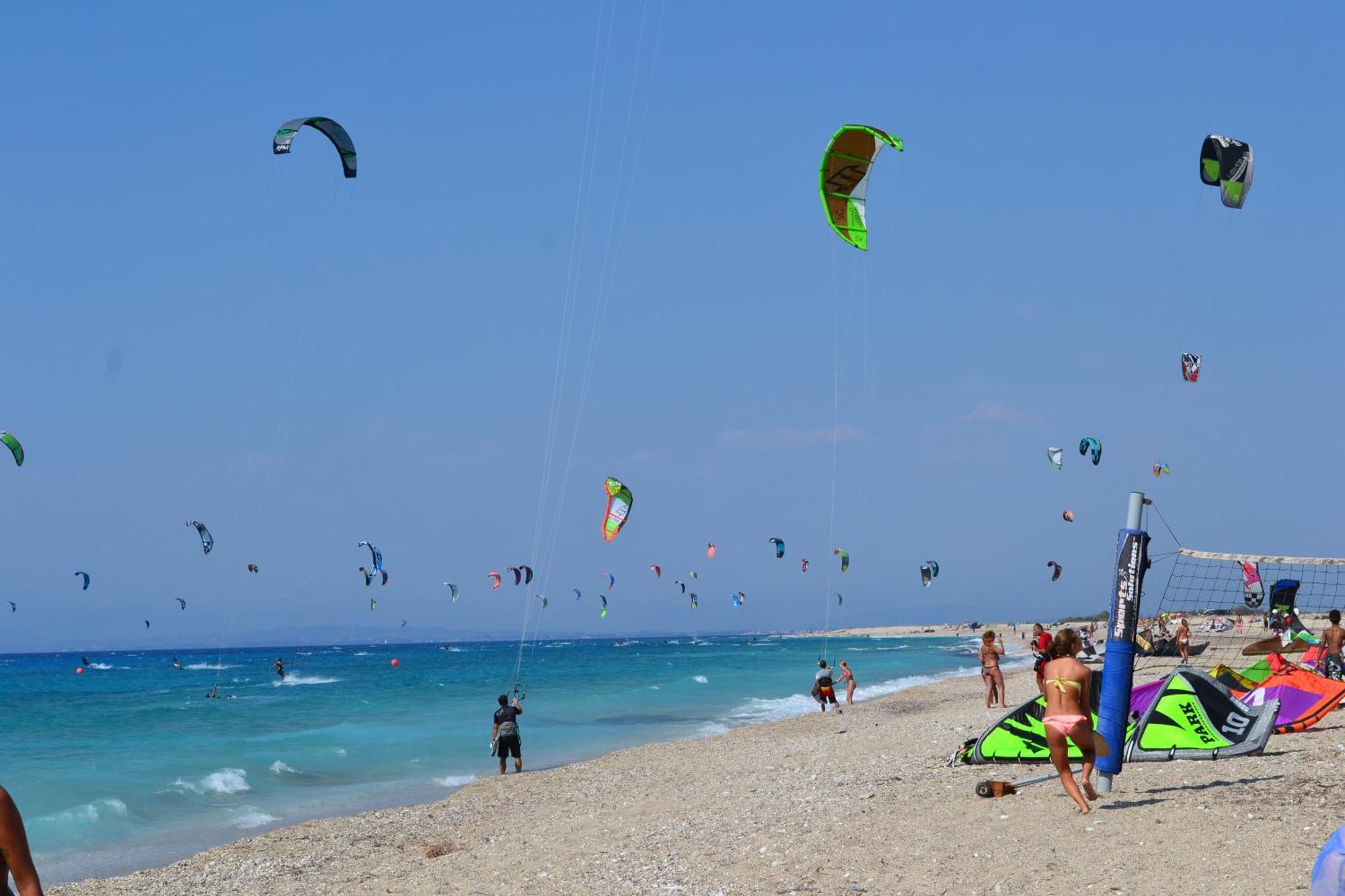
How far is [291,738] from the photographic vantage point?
25.0 metres

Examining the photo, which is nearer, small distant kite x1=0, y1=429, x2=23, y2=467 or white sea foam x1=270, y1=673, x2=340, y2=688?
small distant kite x1=0, y1=429, x2=23, y2=467

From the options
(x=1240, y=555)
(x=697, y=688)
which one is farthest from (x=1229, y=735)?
(x=697, y=688)

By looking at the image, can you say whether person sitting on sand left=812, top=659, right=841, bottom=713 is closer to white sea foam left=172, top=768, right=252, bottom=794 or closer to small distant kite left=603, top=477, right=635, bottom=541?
small distant kite left=603, top=477, right=635, bottom=541

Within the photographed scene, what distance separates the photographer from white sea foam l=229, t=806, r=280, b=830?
13.9 metres

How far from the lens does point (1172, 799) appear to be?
7395mm

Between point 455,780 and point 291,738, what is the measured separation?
32.0 ft

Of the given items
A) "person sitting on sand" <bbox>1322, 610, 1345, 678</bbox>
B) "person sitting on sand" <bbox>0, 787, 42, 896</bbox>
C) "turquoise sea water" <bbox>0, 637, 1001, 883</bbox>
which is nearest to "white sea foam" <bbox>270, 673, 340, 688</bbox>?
"turquoise sea water" <bbox>0, 637, 1001, 883</bbox>

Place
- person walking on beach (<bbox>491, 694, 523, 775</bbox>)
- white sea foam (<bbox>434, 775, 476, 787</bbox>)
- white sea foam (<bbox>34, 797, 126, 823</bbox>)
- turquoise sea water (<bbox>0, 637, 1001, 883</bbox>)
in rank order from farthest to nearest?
white sea foam (<bbox>434, 775, 476, 787</bbox>), person walking on beach (<bbox>491, 694, 523, 775</bbox>), white sea foam (<bbox>34, 797, 126, 823</bbox>), turquoise sea water (<bbox>0, 637, 1001, 883</bbox>)

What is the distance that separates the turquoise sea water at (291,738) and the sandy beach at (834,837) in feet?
8.51

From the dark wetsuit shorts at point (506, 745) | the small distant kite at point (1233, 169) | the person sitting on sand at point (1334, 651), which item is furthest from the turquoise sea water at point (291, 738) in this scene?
the small distant kite at point (1233, 169)

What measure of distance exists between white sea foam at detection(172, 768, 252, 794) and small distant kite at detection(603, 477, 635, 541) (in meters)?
6.67

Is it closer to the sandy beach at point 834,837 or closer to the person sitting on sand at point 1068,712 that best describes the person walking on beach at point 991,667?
the sandy beach at point 834,837

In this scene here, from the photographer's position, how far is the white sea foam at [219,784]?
17.0 meters

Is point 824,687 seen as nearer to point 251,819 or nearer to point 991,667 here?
point 991,667
